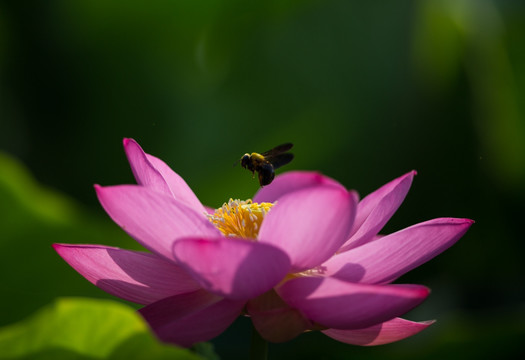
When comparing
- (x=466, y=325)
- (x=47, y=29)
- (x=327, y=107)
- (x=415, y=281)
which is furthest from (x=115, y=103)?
(x=466, y=325)

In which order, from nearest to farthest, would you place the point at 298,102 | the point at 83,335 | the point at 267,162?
the point at 83,335 → the point at 267,162 → the point at 298,102

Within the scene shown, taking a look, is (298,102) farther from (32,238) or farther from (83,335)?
(83,335)

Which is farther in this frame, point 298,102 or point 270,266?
point 298,102

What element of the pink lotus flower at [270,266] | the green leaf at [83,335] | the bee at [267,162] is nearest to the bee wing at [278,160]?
the bee at [267,162]

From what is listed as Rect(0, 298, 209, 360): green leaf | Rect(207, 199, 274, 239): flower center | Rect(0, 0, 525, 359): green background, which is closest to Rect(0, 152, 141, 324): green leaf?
Rect(207, 199, 274, 239): flower center

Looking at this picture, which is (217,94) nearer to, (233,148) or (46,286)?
(233,148)

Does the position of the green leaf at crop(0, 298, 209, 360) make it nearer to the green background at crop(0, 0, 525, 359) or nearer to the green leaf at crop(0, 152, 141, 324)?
the green leaf at crop(0, 152, 141, 324)

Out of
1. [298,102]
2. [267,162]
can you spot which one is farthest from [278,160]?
[298,102]
